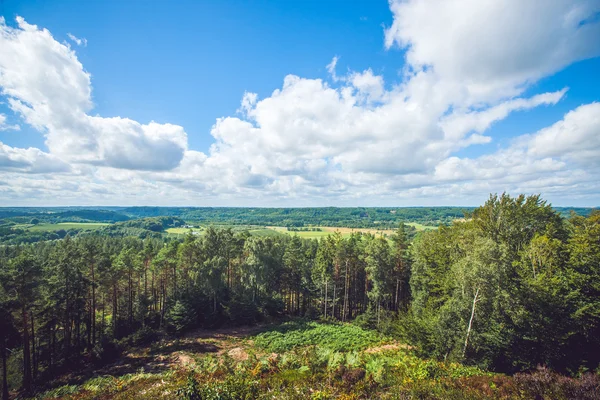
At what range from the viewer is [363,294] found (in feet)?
139

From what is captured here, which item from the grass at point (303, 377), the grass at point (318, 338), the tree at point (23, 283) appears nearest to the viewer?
the grass at point (303, 377)

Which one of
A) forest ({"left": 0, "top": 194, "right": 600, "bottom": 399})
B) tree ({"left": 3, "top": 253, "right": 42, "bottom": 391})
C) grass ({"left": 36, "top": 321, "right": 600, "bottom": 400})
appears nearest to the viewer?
grass ({"left": 36, "top": 321, "right": 600, "bottom": 400})

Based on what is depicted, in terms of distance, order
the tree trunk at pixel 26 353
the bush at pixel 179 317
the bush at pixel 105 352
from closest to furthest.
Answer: the tree trunk at pixel 26 353
the bush at pixel 105 352
the bush at pixel 179 317

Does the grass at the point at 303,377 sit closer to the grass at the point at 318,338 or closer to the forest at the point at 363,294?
the grass at the point at 318,338

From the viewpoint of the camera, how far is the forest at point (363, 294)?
17062 mm

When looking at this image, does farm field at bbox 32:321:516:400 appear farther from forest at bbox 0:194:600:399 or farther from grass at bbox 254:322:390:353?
forest at bbox 0:194:600:399

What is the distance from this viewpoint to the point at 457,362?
1731 cm

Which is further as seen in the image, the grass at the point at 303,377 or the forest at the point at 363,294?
the forest at the point at 363,294

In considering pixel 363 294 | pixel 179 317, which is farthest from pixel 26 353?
pixel 363 294

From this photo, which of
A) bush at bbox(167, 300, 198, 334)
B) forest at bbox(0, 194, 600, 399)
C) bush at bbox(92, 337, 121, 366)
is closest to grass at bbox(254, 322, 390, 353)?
forest at bbox(0, 194, 600, 399)

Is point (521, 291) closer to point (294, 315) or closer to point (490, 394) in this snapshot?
point (490, 394)

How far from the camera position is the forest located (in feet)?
56.0

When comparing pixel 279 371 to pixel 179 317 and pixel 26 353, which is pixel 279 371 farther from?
pixel 26 353

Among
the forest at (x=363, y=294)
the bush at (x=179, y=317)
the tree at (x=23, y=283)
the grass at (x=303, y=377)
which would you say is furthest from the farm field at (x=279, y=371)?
the tree at (x=23, y=283)
